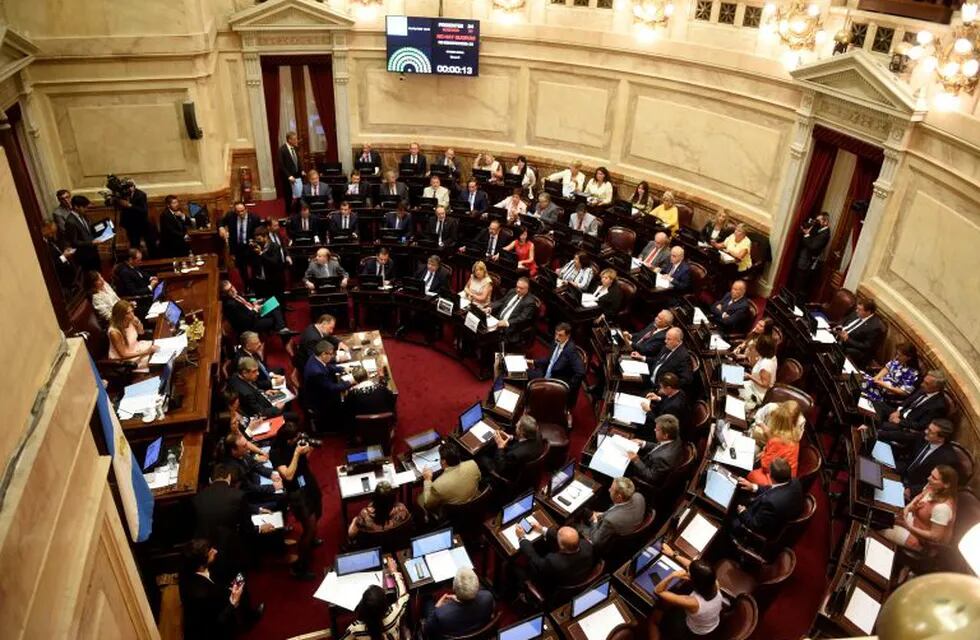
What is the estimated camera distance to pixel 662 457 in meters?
6.59

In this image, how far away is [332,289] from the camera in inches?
389

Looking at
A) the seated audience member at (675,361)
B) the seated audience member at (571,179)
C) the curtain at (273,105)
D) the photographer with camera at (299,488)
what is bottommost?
the photographer with camera at (299,488)

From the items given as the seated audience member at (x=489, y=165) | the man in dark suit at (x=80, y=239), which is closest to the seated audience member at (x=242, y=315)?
the man in dark suit at (x=80, y=239)

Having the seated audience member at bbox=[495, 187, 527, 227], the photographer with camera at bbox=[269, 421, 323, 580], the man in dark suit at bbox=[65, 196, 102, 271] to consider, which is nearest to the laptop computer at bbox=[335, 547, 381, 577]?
the photographer with camera at bbox=[269, 421, 323, 580]

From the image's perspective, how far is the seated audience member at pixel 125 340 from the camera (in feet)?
24.7

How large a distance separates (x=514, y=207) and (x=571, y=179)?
1.73 metres

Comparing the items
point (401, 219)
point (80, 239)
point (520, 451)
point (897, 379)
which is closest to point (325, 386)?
point (520, 451)

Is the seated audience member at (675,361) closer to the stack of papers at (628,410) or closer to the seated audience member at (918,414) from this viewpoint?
the stack of papers at (628,410)

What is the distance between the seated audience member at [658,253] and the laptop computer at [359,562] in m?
6.51

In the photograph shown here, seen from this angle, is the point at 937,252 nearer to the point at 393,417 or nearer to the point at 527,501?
the point at 527,501

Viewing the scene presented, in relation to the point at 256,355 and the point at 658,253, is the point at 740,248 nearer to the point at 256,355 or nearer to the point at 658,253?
the point at 658,253

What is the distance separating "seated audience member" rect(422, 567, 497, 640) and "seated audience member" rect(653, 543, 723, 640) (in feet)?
4.25

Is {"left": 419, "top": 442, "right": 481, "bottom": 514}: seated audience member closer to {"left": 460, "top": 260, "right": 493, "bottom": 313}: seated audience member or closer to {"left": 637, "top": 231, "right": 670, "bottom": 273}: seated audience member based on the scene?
{"left": 460, "top": 260, "right": 493, "bottom": 313}: seated audience member

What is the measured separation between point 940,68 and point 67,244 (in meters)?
11.3
